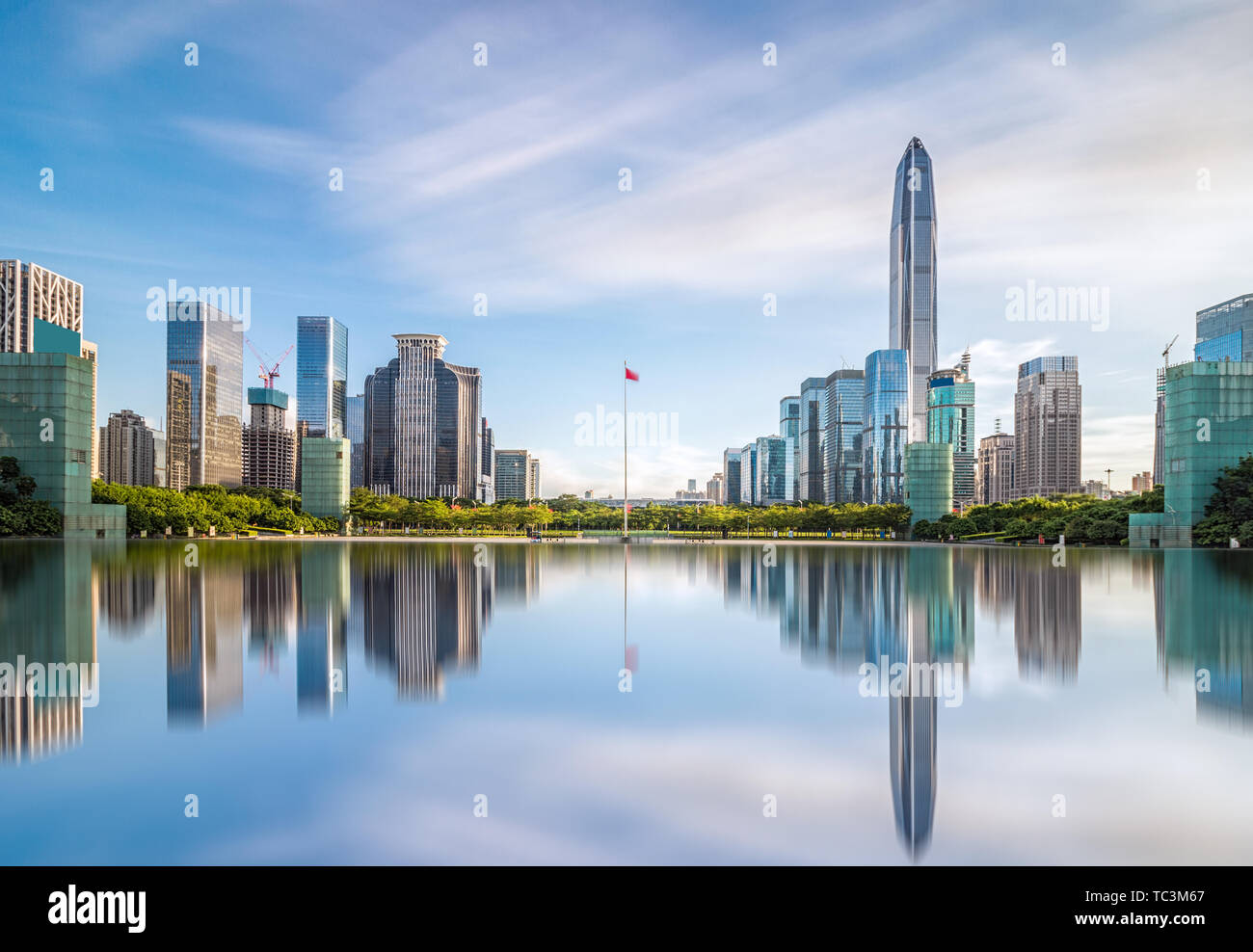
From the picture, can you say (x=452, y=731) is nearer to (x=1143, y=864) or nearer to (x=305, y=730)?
(x=305, y=730)

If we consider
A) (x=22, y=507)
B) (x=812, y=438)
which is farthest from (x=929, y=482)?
(x=812, y=438)

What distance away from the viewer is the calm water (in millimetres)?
4832

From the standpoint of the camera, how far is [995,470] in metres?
183

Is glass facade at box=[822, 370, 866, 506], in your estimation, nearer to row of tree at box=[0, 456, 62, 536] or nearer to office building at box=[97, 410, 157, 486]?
row of tree at box=[0, 456, 62, 536]

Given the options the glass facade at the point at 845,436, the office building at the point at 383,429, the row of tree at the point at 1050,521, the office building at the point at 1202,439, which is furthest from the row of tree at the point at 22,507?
the glass facade at the point at 845,436

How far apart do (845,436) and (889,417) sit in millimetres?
17354

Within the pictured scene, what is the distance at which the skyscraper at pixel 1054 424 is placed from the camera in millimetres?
152750

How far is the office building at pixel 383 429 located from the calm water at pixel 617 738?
13907 cm

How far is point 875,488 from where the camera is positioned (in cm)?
14350

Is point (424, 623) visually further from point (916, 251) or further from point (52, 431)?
point (916, 251)

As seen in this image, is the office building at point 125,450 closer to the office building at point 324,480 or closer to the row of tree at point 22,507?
the office building at point 324,480

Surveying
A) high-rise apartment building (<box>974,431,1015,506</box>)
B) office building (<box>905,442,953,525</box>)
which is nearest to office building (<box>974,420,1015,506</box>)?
high-rise apartment building (<box>974,431,1015,506</box>)
